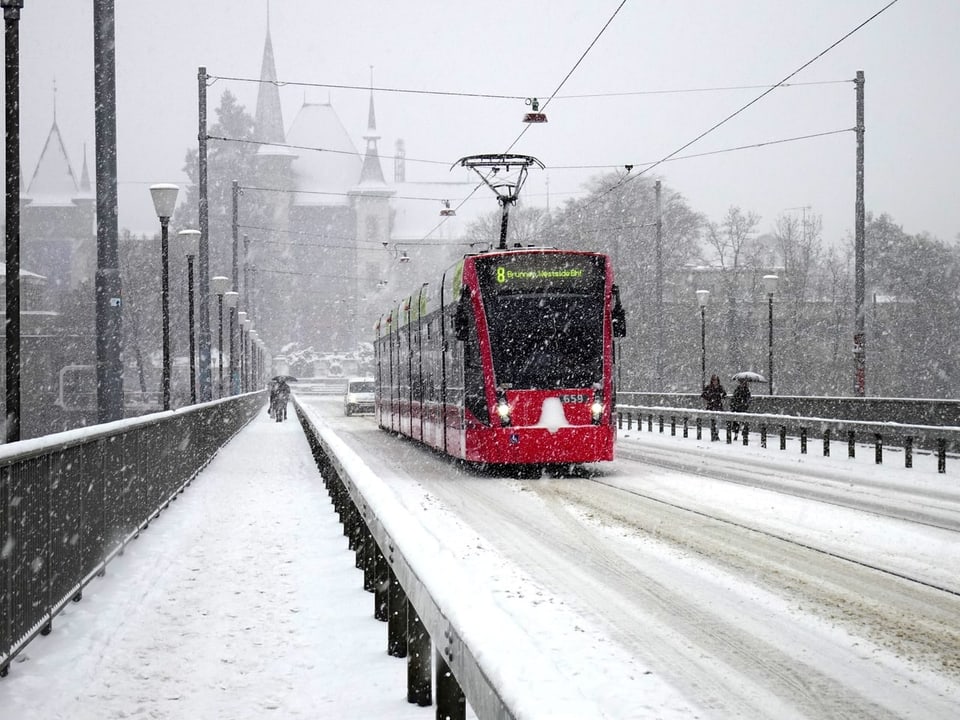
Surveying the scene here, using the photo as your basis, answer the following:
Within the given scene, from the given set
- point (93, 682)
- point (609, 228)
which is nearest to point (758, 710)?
point (93, 682)

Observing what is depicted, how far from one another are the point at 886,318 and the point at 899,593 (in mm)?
67640

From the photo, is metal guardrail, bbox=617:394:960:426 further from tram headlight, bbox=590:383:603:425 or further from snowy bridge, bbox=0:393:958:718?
snowy bridge, bbox=0:393:958:718

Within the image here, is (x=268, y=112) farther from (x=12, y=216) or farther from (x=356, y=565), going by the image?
(x=356, y=565)

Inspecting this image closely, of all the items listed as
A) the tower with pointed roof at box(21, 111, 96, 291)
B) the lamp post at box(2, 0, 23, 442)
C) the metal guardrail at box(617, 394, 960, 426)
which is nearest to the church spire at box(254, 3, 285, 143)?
the tower with pointed roof at box(21, 111, 96, 291)

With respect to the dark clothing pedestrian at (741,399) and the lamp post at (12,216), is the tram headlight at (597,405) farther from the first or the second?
the dark clothing pedestrian at (741,399)

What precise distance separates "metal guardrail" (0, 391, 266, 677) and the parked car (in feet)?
125

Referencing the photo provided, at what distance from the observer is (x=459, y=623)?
344 cm

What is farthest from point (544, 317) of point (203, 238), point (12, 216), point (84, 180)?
point (84, 180)

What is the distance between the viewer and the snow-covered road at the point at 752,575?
17.8ft

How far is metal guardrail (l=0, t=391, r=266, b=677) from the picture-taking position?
5875mm

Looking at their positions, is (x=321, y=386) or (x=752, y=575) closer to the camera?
(x=752, y=575)

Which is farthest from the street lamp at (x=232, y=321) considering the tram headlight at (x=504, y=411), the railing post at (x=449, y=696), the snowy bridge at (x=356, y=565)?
the railing post at (x=449, y=696)

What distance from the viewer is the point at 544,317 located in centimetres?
1705

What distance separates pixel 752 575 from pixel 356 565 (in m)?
2.98
